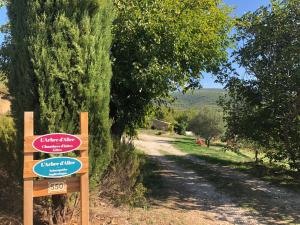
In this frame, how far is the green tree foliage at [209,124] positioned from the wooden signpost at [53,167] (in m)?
34.3

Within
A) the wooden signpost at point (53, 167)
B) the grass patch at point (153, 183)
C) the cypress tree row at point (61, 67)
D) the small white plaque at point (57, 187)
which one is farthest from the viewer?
the grass patch at point (153, 183)

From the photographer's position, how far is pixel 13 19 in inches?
283

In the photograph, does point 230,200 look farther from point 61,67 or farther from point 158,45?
point 61,67

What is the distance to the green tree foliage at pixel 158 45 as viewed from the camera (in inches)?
373

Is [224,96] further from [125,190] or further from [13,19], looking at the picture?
[13,19]

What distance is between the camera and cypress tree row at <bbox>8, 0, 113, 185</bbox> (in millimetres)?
6453

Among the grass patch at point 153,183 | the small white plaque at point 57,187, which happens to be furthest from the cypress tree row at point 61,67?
the grass patch at point 153,183

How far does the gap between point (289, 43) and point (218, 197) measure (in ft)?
15.9

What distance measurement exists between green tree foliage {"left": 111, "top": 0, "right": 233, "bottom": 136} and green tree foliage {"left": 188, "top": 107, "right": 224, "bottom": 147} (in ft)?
98.0

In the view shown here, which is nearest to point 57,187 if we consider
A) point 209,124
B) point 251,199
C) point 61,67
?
point 61,67

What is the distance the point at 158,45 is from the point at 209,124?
1328 inches

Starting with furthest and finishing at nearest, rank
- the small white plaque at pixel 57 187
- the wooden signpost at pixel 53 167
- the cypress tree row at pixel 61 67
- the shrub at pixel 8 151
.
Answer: the shrub at pixel 8 151, the cypress tree row at pixel 61 67, the small white plaque at pixel 57 187, the wooden signpost at pixel 53 167

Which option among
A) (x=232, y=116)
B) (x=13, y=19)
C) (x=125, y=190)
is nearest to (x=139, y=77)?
(x=125, y=190)

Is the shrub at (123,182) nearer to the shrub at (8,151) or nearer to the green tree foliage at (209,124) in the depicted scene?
the shrub at (8,151)
